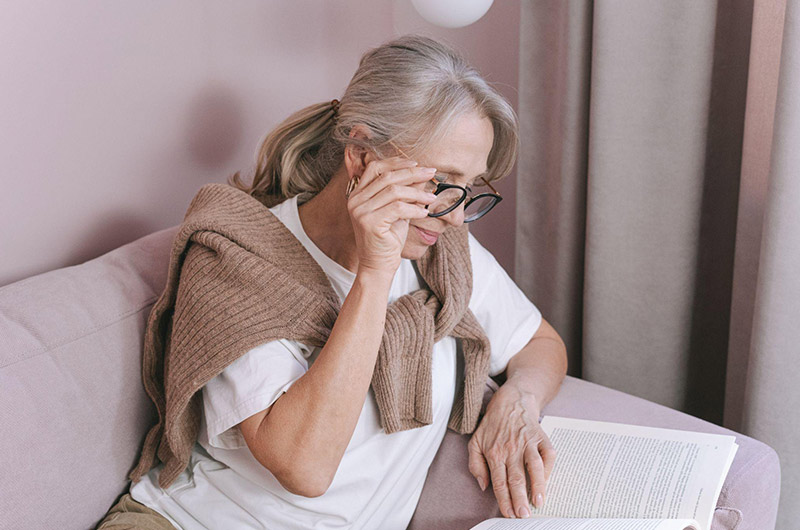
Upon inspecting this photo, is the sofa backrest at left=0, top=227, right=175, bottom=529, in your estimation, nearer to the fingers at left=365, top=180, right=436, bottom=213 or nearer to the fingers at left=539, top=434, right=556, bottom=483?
the fingers at left=365, top=180, right=436, bottom=213

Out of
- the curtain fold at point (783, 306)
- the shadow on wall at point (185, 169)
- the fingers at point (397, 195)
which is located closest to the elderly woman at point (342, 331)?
the fingers at point (397, 195)

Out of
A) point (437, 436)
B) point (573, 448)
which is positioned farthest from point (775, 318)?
point (437, 436)

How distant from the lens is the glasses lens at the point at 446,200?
3.98 feet

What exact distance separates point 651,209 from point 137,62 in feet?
3.78

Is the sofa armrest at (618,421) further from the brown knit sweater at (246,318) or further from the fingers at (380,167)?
the fingers at (380,167)

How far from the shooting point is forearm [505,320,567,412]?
4.68ft

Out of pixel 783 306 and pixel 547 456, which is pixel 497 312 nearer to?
pixel 547 456

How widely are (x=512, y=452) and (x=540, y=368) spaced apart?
255 millimetres

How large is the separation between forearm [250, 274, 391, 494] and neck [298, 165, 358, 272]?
20 cm

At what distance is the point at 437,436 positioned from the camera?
1400 mm

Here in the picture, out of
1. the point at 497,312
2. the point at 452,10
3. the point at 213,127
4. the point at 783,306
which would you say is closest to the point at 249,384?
the point at 497,312

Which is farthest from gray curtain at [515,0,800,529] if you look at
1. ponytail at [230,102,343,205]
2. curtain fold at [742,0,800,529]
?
ponytail at [230,102,343,205]

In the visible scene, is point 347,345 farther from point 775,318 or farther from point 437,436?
point 775,318

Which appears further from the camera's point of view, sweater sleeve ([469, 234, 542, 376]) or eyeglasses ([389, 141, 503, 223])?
sweater sleeve ([469, 234, 542, 376])
